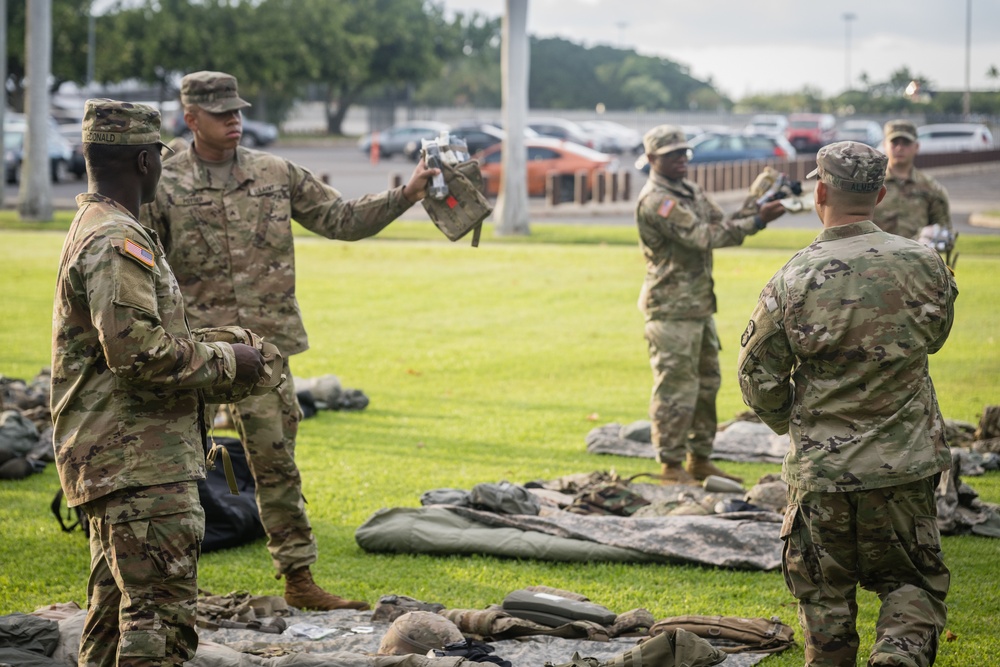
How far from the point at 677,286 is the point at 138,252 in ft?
16.7

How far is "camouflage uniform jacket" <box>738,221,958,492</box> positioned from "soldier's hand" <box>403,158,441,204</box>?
2.31 metres

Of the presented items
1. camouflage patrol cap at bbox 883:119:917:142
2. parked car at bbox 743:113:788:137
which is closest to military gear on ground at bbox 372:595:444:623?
camouflage patrol cap at bbox 883:119:917:142

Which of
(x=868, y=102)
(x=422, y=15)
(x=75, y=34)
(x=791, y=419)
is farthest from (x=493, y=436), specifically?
(x=868, y=102)

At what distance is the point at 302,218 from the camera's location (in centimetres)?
667

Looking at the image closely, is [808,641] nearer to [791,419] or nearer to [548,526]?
[791,419]

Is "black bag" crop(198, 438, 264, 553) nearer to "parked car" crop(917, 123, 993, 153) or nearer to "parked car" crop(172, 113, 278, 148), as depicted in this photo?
"parked car" crop(172, 113, 278, 148)

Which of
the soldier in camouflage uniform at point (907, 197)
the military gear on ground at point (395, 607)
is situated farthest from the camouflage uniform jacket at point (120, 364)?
the soldier in camouflage uniform at point (907, 197)

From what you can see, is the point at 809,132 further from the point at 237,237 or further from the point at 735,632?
the point at 735,632

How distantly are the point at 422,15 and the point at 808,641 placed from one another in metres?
71.8

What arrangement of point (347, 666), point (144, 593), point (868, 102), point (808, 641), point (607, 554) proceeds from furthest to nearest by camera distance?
1. point (868, 102)
2. point (607, 554)
3. point (347, 666)
4. point (808, 641)
5. point (144, 593)

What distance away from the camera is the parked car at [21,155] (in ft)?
123

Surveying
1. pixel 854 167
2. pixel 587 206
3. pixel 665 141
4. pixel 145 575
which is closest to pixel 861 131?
pixel 587 206

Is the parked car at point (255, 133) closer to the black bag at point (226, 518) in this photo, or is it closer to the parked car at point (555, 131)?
the parked car at point (555, 131)

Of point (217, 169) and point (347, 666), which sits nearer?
point (347, 666)
